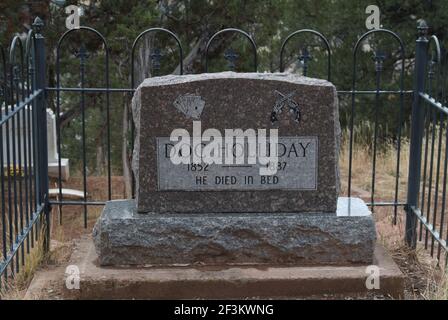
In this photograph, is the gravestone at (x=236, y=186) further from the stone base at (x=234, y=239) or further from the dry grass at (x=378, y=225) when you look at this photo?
the dry grass at (x=378, y=225)

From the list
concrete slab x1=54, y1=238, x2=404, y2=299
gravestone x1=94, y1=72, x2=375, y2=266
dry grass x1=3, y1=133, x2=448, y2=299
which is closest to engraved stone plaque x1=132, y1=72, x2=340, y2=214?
gravestone x1=94, y1=72, x2=375, y2=266

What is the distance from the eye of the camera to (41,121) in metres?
5.30

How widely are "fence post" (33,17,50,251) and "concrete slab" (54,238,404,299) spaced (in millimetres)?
932

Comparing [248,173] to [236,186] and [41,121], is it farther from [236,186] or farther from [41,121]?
[41,121]

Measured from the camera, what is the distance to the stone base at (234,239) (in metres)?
4.61

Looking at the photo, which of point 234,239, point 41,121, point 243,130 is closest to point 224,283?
point 234,239

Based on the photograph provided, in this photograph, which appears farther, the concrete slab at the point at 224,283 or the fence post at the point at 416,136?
the fence post at the point at 416,136

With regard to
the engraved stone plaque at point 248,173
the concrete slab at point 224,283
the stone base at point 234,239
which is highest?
the engraved stone plaque at point 248,173

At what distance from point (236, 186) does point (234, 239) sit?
1.11 feet

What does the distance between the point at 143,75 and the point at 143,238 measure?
6283 millimetres

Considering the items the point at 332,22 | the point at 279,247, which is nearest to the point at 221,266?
the point at 279,247

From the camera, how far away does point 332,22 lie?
11.8m

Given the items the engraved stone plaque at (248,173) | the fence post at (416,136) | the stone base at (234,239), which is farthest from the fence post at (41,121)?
the fence post at (416,136)

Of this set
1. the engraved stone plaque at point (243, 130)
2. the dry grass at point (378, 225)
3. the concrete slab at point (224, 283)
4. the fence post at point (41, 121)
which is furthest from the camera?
the fence post at point (41, 121)
